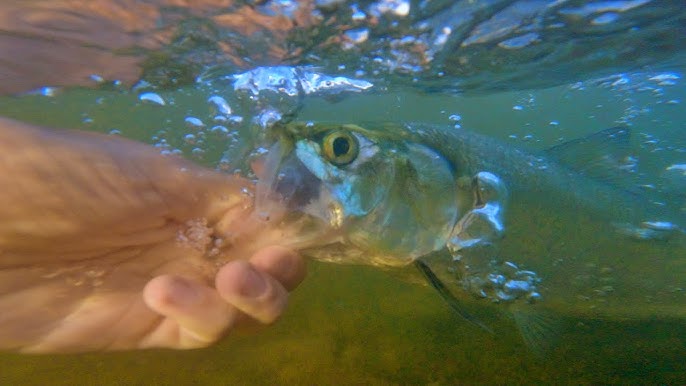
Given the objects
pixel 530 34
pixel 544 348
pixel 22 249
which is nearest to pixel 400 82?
pixel 530 34

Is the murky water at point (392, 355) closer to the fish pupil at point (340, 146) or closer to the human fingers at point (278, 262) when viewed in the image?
the human fingers at point (278, 262)

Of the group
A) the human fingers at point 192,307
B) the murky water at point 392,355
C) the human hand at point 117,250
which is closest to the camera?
the human fingers at point 192,307

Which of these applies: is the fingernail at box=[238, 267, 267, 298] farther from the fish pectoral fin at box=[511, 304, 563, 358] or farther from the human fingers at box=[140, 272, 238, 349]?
the fish pectoral fin at box=[511, 304, 563, 358]

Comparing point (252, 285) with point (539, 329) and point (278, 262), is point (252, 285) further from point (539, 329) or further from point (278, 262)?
point (539, 329)

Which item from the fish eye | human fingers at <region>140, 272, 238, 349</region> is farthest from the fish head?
human fingers at <region>140, 272, 238, 349</region>

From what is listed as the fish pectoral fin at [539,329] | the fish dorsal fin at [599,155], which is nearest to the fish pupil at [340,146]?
the fish pectoral fin at [539,329]

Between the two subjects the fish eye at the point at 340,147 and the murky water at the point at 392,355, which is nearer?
the fish eye at the point at 340,147

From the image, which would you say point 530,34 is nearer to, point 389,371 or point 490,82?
point 490,82
